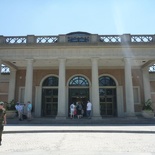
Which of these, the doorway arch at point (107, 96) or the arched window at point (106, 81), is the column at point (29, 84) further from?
the arched window at point (106, 81)

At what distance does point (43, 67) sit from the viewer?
90.2 feet

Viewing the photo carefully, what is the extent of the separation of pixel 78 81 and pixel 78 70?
1.56 metres

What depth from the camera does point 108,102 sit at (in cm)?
2702

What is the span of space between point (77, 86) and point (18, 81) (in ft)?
28.0

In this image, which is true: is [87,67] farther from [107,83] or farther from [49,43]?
[49,43]

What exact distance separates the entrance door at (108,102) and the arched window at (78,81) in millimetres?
2547

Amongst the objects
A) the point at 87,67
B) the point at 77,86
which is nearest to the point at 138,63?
the point at 87,67

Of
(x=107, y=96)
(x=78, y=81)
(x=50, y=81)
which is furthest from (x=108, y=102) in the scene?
(x=50, y=81)

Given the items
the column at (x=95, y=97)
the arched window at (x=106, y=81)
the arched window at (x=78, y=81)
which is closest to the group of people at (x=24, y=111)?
the column at (x=95, y=97)

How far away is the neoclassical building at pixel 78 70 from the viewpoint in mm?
21438
